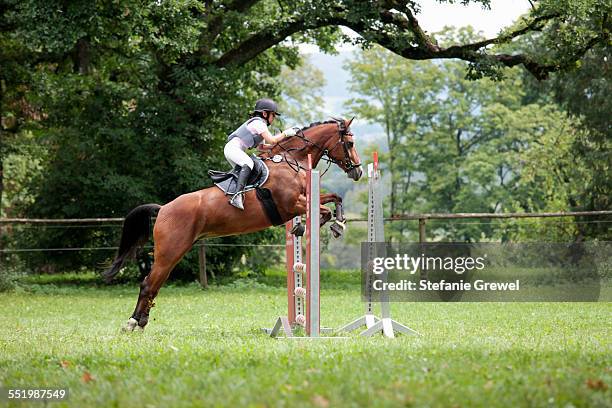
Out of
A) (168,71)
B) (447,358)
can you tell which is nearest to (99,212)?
(168,71)

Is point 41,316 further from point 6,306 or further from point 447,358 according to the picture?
point 447,358

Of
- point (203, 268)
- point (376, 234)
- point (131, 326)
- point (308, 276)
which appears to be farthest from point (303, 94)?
point (308, 276)

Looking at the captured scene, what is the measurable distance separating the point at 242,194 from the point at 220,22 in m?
12.7

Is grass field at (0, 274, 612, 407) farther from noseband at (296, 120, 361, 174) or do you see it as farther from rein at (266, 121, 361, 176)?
noseband at (296, 120, 361, 174)

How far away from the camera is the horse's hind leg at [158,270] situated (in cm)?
1013

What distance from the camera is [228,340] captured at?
29.2 feet

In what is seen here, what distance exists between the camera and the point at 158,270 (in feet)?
33.5

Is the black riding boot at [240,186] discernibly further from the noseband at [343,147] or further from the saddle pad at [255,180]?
the noseband at [343,147]

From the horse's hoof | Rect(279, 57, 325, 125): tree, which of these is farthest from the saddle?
Rect(279, 57, 325, 125): tree

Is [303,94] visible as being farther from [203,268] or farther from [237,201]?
[237,201]

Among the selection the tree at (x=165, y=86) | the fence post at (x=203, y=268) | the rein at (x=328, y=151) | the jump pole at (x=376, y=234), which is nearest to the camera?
the jump pole at (x=376, y=234)

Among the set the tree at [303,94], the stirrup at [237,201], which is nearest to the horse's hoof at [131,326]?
the stirrup at [237,201]

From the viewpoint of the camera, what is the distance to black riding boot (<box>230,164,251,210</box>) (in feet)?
33.5

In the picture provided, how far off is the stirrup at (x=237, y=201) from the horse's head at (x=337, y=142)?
1.18 meters
